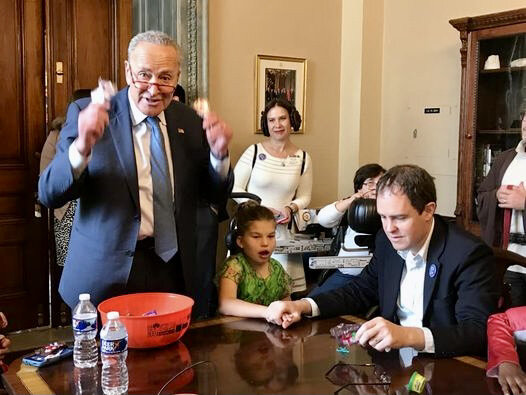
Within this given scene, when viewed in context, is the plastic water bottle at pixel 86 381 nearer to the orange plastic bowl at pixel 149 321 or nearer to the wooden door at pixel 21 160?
the orange plastic bowl at pixel 149 321

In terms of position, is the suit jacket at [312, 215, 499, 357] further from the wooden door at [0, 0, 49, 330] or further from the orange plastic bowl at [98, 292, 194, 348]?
the wooden door at [0, 0, 49, 330]

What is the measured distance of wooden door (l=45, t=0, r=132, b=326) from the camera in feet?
12.4

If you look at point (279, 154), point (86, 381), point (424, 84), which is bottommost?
point (86, 381)

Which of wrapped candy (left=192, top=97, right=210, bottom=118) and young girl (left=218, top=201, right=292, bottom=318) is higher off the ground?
wrapped candy (left=192, top=97, right=210, bottom=118)

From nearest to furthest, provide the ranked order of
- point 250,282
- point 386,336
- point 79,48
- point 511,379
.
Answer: point 511,379 → point 386,336 → point 250,282 → point 79,48

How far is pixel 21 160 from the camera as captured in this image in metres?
3.76

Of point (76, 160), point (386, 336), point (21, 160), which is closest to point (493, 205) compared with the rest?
point (386, 336)

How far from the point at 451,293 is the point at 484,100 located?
2433 mm

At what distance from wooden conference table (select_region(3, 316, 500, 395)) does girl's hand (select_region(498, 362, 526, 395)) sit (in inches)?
0.9

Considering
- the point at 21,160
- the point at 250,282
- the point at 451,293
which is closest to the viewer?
the point at 451,293

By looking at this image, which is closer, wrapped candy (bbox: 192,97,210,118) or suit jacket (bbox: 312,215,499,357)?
suit jacket (bbox: 312,215,499,357)

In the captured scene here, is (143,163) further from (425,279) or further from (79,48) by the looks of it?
(79,48)

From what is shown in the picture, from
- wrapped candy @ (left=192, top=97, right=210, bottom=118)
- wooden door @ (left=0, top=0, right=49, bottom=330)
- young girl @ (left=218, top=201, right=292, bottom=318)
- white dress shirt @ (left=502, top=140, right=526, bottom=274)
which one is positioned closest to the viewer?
wrapped candy @ (left=192, top=97, right=210, bottom=118)

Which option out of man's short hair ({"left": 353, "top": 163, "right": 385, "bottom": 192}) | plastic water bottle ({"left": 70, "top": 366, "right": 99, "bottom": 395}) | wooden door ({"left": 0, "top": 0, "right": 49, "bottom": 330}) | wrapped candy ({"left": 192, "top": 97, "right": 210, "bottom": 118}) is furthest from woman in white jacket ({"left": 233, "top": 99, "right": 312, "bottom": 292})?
plastic water bottle ({"left": 70, "top": 366, "right": 99, "bottom": 395})
